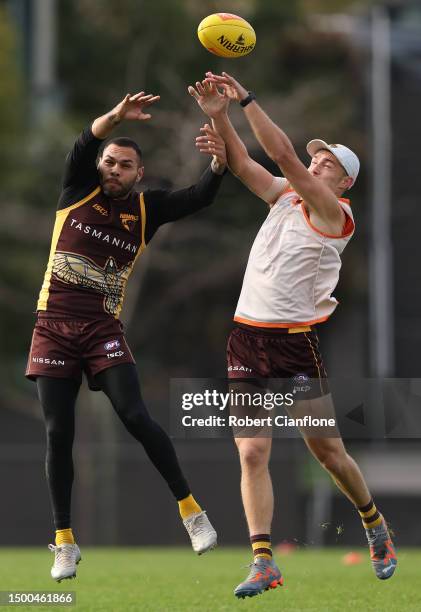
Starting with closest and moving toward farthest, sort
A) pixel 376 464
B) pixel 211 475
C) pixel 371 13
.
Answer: pixel 211 475 → pixel 376 464 → pixel 371 13

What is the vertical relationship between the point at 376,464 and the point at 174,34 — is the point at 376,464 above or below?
below

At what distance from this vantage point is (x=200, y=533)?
7.73 m

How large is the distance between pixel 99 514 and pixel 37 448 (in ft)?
5.08

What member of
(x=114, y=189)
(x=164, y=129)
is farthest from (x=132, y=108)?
(x=164, y=129)

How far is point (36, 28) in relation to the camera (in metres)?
28.8

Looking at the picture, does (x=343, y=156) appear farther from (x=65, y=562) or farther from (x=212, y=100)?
(x=65, y=562)

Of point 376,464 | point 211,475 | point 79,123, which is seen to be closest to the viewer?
point 211,475

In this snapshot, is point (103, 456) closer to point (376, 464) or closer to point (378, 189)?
point (376, 464)

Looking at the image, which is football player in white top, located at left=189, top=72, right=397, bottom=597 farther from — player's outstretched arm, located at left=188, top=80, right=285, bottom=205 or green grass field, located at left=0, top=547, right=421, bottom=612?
green grass field, located at left=0, top=547, right=421, bottom=612

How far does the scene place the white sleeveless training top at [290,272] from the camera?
7.79 metres

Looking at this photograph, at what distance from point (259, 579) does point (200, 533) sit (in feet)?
1.54

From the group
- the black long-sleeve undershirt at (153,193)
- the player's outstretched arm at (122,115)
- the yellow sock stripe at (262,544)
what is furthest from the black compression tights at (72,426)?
the player's outstretched arm at (122,115)

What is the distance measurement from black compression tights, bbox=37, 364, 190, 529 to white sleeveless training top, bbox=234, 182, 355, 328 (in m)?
0.81

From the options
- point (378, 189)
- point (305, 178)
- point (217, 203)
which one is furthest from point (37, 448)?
point (305, 178)
